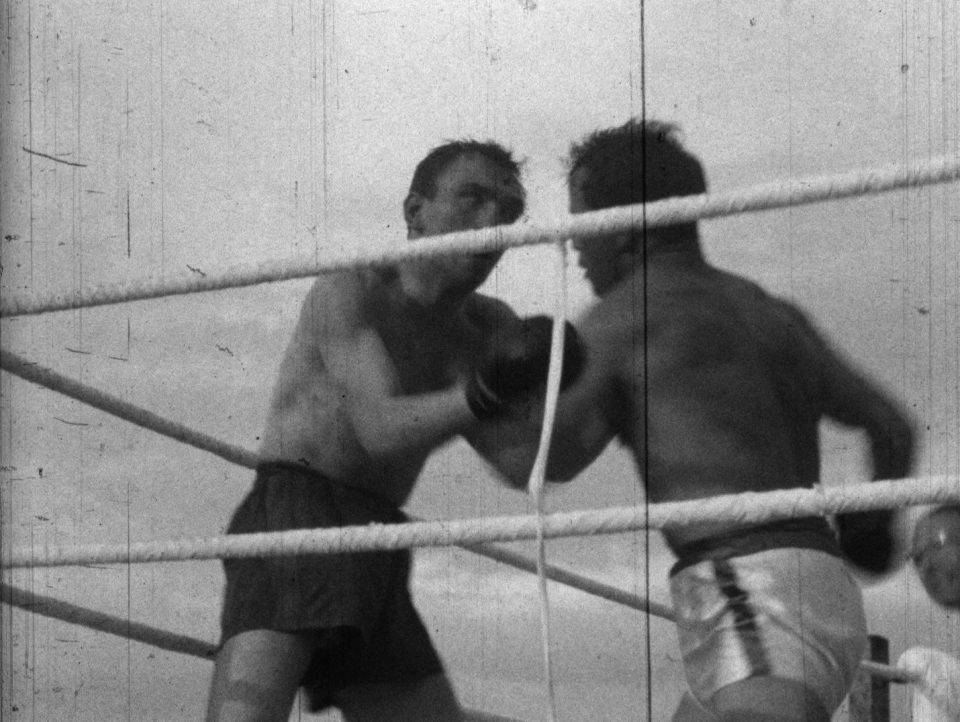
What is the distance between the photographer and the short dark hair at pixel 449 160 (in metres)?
1.77

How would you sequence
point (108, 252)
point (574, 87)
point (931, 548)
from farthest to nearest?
point (108, 252)
point (574, 87)
point (931, 548)

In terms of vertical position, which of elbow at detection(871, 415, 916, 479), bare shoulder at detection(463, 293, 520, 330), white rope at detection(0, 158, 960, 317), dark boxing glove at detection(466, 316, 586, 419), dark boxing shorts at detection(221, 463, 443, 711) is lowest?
dark boxing shorts at detection(221, 463, 443, 711)

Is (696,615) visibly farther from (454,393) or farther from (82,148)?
(82,148)

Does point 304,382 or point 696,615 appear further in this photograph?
point 304,382

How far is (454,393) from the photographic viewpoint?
178 centimetres

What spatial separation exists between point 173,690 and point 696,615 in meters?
0.73

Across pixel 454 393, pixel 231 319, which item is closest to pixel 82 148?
pixel 231 319

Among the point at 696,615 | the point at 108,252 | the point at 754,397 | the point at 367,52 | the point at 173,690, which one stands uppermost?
the point at 367,52

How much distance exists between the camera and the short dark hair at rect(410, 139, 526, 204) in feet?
5.81

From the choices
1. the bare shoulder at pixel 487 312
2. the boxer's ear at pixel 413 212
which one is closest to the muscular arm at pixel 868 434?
the bare shoulder at pixel 487 312

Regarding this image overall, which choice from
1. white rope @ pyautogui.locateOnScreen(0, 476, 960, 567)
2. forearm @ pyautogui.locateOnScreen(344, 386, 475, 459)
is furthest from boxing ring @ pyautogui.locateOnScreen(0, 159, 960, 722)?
forearm @ pyautogui.locateOnScreen(344, 386, 475, 459)

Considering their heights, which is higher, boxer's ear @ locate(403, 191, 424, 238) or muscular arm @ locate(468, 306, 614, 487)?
boxer's ear @ locate(403, 191, 424, 238)

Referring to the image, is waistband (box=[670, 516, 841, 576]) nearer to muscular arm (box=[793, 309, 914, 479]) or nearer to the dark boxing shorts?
muscular arm (box=[793, 309, 914, 479])

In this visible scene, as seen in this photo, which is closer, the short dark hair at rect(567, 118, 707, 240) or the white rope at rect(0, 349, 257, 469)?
the short dark hair at rect(567, 118, 707, 240)
